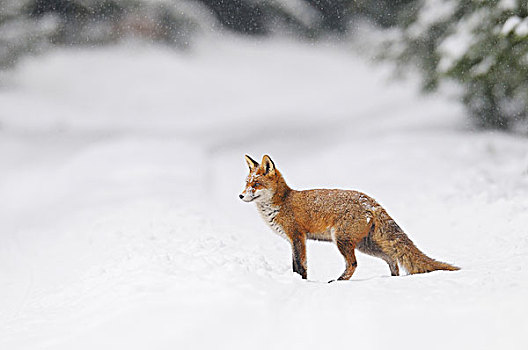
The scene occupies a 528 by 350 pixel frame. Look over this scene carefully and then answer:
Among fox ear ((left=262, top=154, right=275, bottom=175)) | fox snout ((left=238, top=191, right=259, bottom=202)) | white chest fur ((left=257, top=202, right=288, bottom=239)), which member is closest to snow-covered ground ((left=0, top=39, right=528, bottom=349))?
white chest fur ((left=257, top=202, right=288, bottom=239))


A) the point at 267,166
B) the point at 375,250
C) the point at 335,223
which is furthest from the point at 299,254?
the point at 267,166

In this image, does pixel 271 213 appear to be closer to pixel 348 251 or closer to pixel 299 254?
pixel 299 254

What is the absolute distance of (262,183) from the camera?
5.63 meters

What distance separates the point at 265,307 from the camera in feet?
16.3

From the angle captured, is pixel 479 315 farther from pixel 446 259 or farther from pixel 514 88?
pixel 514 88

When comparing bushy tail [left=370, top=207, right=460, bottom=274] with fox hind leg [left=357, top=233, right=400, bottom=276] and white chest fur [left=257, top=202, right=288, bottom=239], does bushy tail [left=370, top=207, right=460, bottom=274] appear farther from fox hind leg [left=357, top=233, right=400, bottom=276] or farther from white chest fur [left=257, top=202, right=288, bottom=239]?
white chest fur [left=257, top=202, right=288, bottom=239]

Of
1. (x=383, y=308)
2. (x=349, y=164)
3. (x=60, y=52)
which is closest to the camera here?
(x=383, y=308)

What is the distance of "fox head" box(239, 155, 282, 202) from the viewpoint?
18.4ft

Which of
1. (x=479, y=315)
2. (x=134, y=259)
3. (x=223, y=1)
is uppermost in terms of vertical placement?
(x=223, y=1)

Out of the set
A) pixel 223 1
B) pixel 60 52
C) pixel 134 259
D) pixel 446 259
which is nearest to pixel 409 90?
pixel 223 1

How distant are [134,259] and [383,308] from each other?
3282 mm

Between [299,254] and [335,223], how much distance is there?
1.58ft

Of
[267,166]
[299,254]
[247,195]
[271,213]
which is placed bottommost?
[299,254]

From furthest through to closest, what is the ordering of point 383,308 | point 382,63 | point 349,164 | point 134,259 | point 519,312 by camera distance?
point 382,63 < point 349,164 < point 134,259 < point 383,308 < point 519,312
